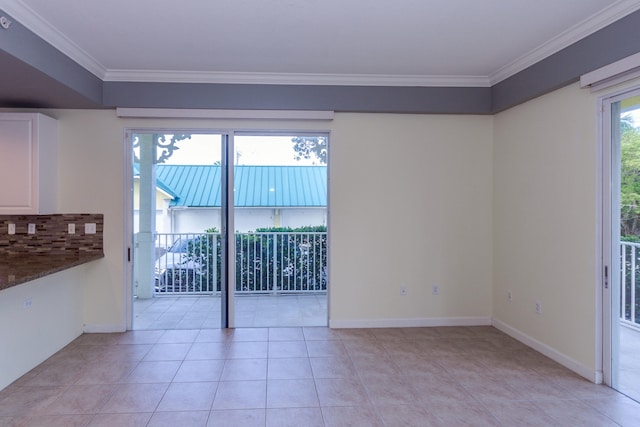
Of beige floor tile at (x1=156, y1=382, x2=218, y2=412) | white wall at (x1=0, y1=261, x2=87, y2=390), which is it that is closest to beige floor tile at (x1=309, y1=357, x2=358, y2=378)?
Result: beige floor tile at (x1=156, y1=382, x2=218, y2=412)

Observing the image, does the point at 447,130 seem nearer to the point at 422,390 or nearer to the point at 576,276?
the point at 576,276

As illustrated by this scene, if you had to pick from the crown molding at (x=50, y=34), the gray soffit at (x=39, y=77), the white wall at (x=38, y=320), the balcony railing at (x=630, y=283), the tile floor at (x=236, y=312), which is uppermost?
the crown molding at (x=50, y=34)

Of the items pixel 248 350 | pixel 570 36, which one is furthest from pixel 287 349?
pixel 570 36

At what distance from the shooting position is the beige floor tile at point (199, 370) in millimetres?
3047

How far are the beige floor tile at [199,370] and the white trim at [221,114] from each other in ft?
7.88

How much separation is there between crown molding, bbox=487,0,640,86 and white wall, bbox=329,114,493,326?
67 centimetres

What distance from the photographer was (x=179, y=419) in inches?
97.0

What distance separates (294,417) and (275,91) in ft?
10.0

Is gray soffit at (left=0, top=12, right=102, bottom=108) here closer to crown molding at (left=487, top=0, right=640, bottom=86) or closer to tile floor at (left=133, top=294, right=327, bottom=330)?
tile floor at (left=133, top=294, right=327, bottom=330)

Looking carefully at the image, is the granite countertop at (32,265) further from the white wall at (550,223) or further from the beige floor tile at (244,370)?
the white wall at (550,223)

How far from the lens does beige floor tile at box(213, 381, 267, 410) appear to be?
263 centimetres

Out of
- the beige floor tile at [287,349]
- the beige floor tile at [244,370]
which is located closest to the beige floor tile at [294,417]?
the beige floor tile at [244,370]

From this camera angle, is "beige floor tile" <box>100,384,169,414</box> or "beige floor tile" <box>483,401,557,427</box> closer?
"beige floor tile" <box>483,401,557,427</box>

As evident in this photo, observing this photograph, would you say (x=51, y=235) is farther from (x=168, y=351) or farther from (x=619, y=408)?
(x=619, y=408)
